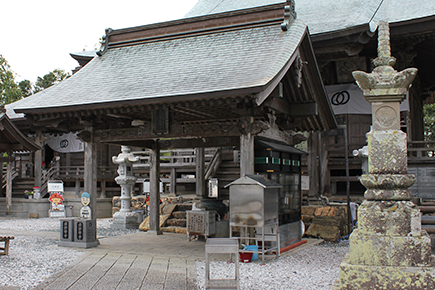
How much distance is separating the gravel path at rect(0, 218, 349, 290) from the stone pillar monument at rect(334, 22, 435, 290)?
5.74 ft

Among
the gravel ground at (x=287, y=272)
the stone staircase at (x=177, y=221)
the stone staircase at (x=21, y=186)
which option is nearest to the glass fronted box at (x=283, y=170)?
the gravel ground at (x=287, y=272)

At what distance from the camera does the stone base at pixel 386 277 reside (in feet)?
14.9

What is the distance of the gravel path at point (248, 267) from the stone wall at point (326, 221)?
3.07 ft

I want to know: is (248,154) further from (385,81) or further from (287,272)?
(385,81)

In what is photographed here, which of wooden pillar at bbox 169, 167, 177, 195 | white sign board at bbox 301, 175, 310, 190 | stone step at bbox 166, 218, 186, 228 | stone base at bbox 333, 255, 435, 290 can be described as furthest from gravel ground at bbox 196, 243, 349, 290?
wooden pillar at bbox 169, 167, 177, 195

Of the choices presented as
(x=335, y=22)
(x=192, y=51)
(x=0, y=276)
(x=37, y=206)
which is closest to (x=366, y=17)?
(x=335, y=22)

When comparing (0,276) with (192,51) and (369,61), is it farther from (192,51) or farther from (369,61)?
(369,61)

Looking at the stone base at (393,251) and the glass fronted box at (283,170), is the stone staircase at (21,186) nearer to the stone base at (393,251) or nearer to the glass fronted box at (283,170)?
the glass fronted box at (283,170)

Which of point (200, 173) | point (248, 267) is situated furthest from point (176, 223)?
point (248, 267)

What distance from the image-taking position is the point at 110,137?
10.3 metres

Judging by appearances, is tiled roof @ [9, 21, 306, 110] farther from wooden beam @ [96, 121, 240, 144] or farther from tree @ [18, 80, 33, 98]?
tree @ [18, 80, 33, 98]

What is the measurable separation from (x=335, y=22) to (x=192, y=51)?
Answer: 19.6ft

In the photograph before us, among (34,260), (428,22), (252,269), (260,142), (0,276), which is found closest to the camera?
(0,276)

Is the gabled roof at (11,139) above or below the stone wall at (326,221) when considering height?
above
